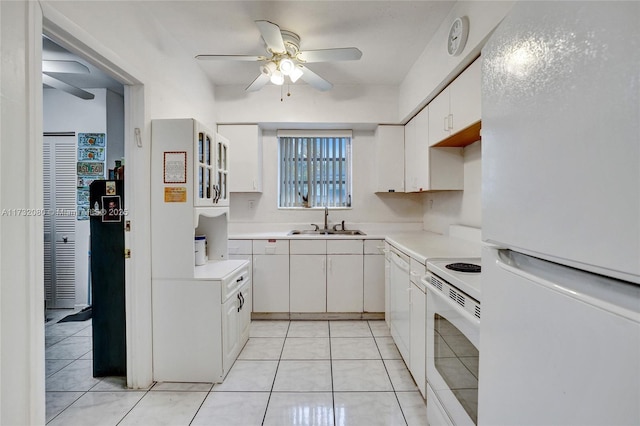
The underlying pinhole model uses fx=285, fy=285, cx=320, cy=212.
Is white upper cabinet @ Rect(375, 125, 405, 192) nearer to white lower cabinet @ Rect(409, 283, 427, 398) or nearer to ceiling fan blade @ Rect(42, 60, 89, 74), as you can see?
white lower cabinet @ Rect(409, 283, 427, 398)

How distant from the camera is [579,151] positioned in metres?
0.45

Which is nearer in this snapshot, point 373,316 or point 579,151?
point 579,151

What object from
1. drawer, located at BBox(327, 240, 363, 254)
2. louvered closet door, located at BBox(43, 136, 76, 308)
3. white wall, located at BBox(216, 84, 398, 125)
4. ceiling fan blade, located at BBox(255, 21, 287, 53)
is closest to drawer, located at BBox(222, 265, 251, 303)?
drawer, located at BBox(327, 240, 363, 254)

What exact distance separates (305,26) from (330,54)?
32cm

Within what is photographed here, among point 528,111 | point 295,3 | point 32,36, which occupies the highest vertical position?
point 295,3

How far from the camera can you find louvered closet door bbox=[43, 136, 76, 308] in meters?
3.27

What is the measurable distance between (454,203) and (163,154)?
255 centimetres

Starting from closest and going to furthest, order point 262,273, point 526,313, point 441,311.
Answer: point 526,313
point 441,311
point 262,273

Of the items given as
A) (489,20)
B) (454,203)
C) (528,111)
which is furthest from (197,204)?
(454,203)

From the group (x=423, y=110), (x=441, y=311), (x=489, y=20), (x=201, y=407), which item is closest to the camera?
(x=441, y=311)

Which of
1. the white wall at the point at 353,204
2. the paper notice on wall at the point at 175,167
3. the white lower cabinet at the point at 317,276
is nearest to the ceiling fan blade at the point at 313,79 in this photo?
the white wall at the point at 353,204

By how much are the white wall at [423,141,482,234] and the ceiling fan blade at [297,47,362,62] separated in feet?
4.04

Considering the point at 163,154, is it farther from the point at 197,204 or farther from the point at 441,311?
the point at 441,311

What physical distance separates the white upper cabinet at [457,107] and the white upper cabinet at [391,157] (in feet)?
2.78
